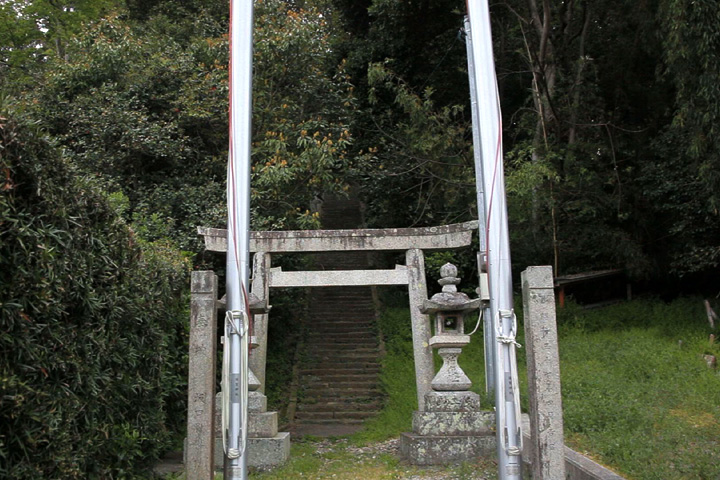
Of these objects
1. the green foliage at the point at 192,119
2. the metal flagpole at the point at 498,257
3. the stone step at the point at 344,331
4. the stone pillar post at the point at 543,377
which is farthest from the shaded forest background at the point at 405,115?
the stone pillar post at the point at 543,377

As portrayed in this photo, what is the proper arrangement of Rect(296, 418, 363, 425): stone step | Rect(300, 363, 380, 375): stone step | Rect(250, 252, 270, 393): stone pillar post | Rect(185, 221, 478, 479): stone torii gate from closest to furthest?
Rect(185, 221, 478, 479): stone torii gate, Rect(250, 252, 270, 393): stone pillar post, Rect(296, 418, 363, 425): stone step, Rect(300, 363, 380, 375): stone step

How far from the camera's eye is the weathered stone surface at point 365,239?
9.23m

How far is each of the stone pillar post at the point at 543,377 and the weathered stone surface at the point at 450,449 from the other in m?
2.72

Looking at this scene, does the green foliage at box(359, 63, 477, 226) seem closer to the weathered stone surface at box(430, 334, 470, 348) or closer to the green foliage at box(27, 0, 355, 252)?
the green foliage at box(27, 0, 355, 252)

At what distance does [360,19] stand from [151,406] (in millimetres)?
14120

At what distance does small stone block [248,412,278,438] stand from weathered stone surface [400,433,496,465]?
1.58 meters

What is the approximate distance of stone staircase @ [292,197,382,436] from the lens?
1177cm

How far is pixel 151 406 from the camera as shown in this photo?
5.81 metres

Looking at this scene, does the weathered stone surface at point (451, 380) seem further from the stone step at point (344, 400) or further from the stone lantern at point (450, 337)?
the stone step at point (344, 400)

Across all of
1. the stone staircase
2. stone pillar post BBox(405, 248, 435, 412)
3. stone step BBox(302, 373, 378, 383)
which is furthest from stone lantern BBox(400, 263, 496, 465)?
stone step BBox(302, 373, 378, 383)

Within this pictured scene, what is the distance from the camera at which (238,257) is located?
446 cm

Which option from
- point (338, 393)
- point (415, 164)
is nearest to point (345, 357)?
point (338, 393)

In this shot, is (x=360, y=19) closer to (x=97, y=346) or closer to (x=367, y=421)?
(x=367, y=421)

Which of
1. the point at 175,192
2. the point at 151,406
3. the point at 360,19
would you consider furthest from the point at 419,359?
the point at 360,19
